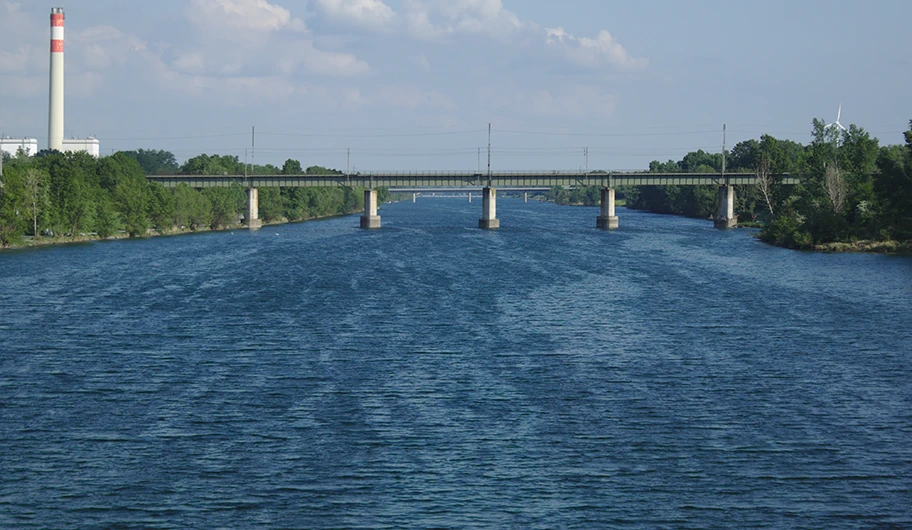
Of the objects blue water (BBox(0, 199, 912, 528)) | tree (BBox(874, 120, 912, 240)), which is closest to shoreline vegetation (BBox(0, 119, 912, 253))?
tree (BBox(874, 120, 912, 240))

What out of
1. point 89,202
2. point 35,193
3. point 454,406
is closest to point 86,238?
point 89,202

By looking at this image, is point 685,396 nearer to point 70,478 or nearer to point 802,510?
point 802,510

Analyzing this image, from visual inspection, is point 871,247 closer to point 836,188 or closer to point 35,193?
point 836,188

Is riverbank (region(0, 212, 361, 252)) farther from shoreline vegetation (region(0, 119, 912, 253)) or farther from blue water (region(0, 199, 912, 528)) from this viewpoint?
blue water (region(0, 199, 912, 528))

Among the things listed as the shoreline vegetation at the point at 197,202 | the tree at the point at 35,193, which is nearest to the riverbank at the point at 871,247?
the shoreline vegetation at the point at 197,202

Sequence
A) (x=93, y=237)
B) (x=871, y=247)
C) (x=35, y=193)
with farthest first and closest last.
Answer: (x=93, y=237), (x=35, y=193), (x=871, y=247)

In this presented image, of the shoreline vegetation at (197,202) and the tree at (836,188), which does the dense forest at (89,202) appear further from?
the tree at (836,188)

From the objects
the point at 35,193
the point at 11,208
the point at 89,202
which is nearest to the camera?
the point at 11,208

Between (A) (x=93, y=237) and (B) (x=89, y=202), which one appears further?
(A) (x=93, y=237)

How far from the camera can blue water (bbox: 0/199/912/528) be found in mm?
30312

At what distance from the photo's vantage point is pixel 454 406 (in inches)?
1638

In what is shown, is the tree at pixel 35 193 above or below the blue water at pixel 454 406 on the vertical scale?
above

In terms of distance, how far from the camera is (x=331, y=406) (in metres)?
41.3

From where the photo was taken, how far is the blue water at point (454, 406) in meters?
30.3
